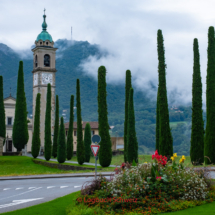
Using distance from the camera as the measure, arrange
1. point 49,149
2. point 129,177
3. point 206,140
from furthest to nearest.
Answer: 1. point 49,149
2. point 206,140
3. point 129,177

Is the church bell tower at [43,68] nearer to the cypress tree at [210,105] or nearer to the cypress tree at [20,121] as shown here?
the cypress tree at [20,121]

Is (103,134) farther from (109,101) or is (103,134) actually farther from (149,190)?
(109,101)

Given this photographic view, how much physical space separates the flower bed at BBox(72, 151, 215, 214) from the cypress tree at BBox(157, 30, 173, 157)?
49.0ft

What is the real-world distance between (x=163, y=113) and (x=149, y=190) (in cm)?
1738

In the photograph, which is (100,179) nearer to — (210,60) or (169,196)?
(169,196)

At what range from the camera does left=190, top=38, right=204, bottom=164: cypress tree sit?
26953 millimetres

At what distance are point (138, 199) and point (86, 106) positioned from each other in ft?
470

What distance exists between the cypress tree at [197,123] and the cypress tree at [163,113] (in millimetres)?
2057

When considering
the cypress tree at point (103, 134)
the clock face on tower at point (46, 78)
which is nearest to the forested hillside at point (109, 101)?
the clock face on tower at point (46, 78)

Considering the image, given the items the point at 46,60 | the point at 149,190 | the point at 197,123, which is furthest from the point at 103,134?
the point at 46,60

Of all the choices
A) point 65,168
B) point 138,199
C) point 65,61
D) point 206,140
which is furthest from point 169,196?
point 65,61

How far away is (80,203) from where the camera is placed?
10.1 meters

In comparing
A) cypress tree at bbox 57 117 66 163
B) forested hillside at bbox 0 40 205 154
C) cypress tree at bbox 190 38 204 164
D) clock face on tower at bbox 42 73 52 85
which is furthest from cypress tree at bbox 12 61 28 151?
forested hillside at bbox 0 40 205 154

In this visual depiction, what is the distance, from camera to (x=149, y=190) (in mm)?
10086
